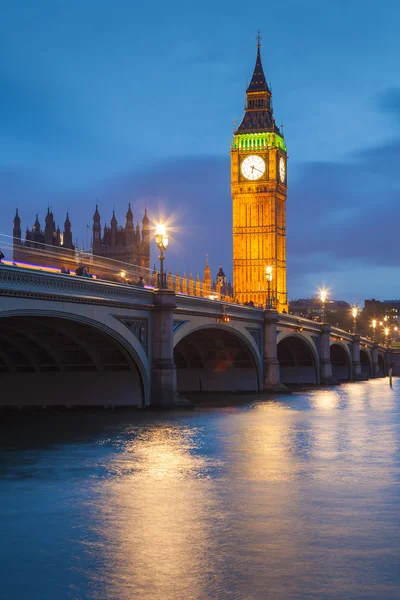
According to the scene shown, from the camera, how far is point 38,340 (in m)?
43.6

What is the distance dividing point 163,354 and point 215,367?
26.1 meters

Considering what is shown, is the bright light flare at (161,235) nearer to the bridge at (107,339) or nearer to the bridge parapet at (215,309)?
the bridge at (107,339)

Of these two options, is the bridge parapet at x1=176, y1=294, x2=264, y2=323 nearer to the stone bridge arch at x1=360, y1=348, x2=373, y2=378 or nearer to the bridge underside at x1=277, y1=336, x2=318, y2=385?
the bridge underside at x1=277, y1=336, x2=318, y2=385

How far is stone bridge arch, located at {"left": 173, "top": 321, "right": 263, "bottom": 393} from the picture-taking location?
213ft

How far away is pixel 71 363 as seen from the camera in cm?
4688

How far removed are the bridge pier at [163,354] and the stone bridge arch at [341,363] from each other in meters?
65.2

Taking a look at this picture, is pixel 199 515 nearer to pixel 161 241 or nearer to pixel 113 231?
pixel 161 241

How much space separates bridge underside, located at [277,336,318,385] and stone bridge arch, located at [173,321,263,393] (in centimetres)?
1843

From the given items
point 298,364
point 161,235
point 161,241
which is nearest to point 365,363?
point 298,364

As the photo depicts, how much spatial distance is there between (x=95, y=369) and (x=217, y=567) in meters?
32.9

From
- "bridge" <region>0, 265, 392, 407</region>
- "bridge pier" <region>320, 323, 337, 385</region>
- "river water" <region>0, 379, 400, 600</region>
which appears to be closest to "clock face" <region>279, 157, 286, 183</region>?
"bridge pier" <region>320, 323, 337, 385</region>

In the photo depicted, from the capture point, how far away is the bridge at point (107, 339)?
35625 mm

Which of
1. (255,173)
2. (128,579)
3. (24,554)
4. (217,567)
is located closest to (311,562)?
(217,567)

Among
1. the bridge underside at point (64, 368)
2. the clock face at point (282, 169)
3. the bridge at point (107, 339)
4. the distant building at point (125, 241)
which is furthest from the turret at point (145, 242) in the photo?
the bridge underside at point (64, 368)
